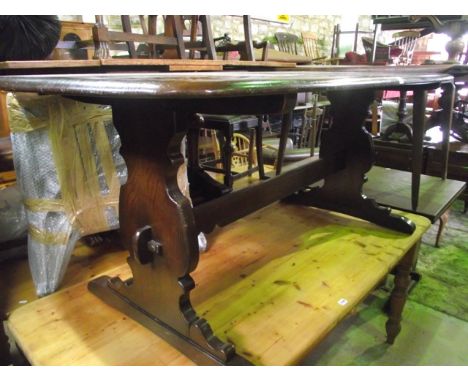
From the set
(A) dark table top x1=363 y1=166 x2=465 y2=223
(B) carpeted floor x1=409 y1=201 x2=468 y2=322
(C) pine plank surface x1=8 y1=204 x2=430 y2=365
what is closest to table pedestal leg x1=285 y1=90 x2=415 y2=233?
(C) pine plank surface x1=8 y1=204 x2=430 y2=365

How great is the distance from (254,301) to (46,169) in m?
0.76

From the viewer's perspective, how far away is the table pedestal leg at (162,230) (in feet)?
2.63

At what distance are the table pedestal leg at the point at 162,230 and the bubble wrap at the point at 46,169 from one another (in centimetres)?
40

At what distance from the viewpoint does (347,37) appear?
24.6 ft

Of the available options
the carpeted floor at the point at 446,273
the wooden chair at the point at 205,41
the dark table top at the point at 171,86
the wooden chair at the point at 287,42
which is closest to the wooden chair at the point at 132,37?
the wooden chair at the point at 205,41

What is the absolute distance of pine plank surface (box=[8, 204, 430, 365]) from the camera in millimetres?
882

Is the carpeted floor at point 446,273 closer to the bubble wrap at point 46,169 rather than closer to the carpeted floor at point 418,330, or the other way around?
the carpeted floor at point 418,330

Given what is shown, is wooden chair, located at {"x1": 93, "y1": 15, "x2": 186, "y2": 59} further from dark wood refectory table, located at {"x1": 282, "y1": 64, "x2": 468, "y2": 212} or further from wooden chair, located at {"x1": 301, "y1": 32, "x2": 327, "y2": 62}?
wooden chair, located at {"x1": 301, "y1": 32, "x2": 327, "y2": 62}

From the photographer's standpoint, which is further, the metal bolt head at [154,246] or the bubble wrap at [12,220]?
the bubble wrap at [12,220]

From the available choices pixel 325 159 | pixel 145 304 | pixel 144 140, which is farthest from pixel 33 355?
pixel 325 159

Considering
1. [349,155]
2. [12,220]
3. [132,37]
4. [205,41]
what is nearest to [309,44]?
[205,41]

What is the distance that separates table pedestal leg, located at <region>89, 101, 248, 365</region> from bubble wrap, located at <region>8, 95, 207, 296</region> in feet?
1.33

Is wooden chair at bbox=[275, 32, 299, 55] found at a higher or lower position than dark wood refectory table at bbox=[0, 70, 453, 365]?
higher

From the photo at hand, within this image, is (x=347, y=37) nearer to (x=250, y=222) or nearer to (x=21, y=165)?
(x=250, y=222)
